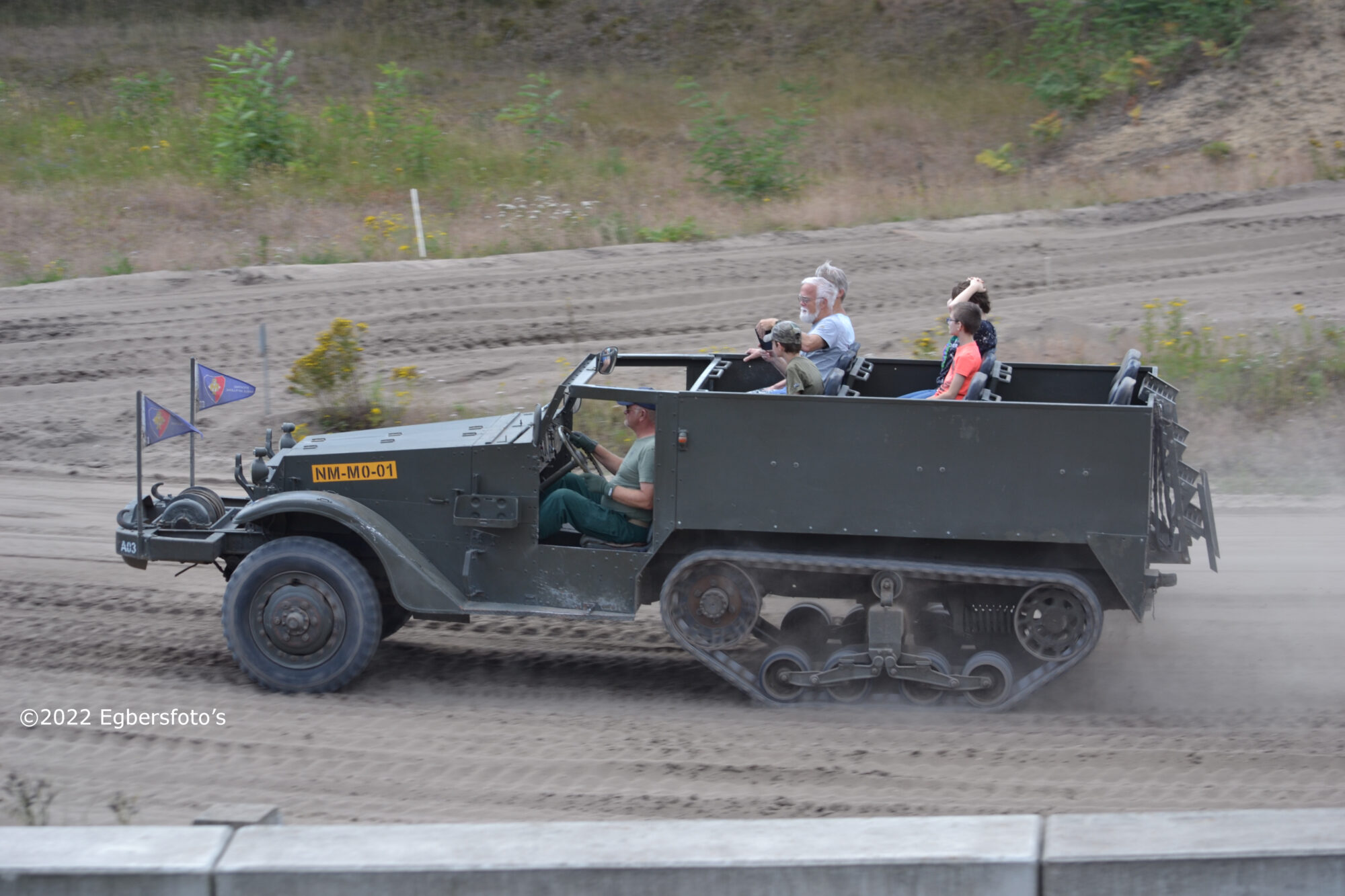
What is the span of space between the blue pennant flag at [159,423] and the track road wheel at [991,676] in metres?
4.12

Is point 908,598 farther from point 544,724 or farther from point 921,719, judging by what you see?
point 544,724

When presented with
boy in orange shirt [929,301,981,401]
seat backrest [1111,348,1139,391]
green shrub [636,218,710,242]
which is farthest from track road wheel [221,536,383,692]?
green shrub [636,218,710,242]

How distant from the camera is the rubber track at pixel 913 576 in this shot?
19.5 ft

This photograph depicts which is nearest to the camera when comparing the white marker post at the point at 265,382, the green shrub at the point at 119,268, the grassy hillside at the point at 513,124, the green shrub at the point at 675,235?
the white marker post at the point at 265,382

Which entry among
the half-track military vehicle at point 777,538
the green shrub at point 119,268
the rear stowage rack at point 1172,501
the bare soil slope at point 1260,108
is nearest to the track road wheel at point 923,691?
the half-track military vehicle at point 777,538

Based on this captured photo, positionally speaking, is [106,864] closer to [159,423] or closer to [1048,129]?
[159,423]

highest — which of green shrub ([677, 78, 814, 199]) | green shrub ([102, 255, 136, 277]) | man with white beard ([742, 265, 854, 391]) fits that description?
green shrub ([677, 78, 814, 199])

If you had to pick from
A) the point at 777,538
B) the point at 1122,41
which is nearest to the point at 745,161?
the point at 1122,41

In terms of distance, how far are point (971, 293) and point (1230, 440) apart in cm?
477

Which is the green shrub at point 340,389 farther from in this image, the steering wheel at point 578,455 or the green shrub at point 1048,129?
the green shrub at point 1048,129

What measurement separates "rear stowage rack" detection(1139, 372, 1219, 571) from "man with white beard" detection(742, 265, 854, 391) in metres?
1.66

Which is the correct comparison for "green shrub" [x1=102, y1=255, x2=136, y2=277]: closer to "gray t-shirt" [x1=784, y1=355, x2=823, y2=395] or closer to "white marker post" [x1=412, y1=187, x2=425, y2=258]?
"white marker post" [x1=412, y1=187, x2=425, y2=258]

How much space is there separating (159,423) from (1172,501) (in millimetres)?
5252

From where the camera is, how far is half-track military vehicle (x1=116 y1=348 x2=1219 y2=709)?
19.3 feet
